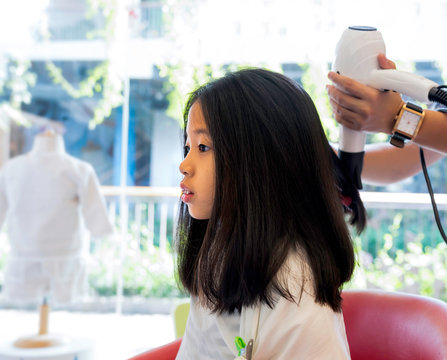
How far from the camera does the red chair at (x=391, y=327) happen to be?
3.33ft

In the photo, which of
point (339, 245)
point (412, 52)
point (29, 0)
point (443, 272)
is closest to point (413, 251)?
point (443, 272)

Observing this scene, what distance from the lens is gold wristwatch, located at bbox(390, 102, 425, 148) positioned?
3.04 ft

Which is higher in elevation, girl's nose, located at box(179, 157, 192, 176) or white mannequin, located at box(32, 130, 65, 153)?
girl's nose, located at box(179, 157, 192, 176)

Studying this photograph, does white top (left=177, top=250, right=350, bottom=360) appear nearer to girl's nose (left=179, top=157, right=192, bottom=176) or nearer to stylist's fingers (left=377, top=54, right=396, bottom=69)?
Answer: girl's nose (left=179, top=157, right=192, bottom=176)

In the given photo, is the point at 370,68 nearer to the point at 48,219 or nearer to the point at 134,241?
the point at 48,219

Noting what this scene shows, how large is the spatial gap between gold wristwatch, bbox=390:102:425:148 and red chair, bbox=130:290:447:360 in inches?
13.8

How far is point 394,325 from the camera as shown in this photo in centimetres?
110

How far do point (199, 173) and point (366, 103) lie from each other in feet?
1.03

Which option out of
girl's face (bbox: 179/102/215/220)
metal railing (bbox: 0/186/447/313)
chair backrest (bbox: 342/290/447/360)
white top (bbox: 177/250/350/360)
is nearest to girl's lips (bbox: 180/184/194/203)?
girl's face (bbox: 179/102/215/220)

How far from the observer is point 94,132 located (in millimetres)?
3414

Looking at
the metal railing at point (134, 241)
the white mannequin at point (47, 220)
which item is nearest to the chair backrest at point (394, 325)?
the white mannequin at point (47, 220)

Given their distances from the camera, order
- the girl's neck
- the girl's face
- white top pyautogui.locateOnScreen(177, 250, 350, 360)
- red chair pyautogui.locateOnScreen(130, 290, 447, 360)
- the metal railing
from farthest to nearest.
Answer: the metal railing < the girl's neck < red chair pyautogui.locateOnScreen(130, 290, 447, 360) < the girl's face < white top pyautogui.locateOnScreen(177, 250, 350, 360)

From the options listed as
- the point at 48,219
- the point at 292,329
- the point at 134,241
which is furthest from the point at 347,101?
the point at 134,241

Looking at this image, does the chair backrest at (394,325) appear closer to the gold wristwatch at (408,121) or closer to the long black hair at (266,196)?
the long black hair at (266,196)
